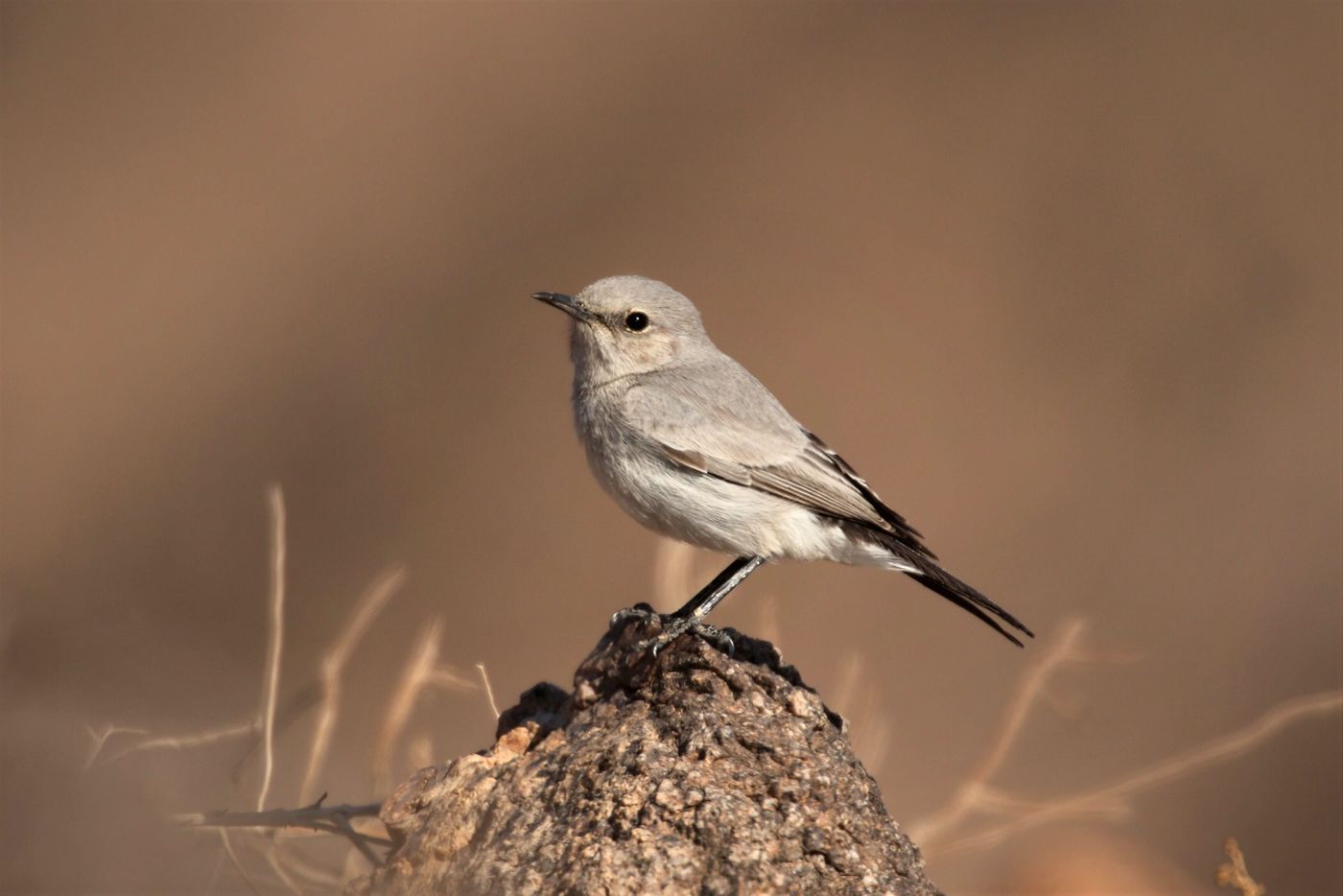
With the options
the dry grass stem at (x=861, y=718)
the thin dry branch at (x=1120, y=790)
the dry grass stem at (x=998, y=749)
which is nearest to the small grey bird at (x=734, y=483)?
the dry grass stem at (x=998, y=749)

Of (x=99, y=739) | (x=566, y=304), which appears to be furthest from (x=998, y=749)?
(x=99, y=739)

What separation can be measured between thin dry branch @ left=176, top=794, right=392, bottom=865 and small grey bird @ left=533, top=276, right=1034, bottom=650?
158 centimetres

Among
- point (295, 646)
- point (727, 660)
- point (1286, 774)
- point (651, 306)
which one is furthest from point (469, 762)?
point (1286, 774)

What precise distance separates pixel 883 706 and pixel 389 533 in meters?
3.75

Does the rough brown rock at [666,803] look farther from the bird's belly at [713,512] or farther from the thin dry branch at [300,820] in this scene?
the bird's belly at [713,512]

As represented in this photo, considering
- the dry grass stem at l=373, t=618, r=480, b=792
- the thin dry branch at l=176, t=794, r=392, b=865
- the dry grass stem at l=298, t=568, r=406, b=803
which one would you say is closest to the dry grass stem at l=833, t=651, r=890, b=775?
the dry grass stem at l=373, t=618, r=480, b=792

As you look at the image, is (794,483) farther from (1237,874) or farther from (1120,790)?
(1237,874)

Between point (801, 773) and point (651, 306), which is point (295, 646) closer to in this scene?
point (651, 306)

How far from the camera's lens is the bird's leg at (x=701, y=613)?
4082mm

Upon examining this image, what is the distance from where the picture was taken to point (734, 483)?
17.0 ft

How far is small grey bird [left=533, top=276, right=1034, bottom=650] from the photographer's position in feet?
16.8

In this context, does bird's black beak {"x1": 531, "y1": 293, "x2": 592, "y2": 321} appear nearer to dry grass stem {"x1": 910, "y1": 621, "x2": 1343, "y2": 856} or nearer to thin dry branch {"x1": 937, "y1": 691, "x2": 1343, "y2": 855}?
dry grass stem {"x1": 910, "y1": 621, "x2": 1343, "y2": 856}

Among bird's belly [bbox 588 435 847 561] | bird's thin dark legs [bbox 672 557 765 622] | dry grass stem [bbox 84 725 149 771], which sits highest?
bird's belly [bbox 588 435 847 561]

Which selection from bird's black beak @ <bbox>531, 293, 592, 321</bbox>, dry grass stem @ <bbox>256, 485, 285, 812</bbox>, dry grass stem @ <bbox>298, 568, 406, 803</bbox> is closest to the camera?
dry grass stem @ <bbox>256, 485, 285, 812</bbox>
